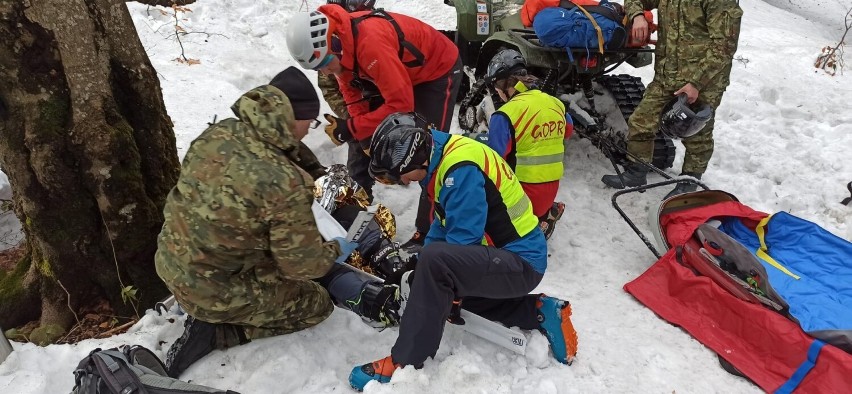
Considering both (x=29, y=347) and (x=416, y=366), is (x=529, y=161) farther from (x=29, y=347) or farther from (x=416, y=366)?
(x=29, y=347)

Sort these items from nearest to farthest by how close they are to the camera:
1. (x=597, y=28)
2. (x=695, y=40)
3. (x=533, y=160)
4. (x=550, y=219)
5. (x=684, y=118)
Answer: (x=533, y=160)
(x=550, y=219)
(x=684, y=118)
(x=695, y=40)
(x=597, y=28)

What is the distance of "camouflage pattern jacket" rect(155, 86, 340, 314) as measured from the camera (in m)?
2.37

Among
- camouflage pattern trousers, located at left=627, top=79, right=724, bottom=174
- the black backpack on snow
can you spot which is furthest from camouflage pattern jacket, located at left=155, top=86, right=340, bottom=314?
camouflage pattern trousers, located at left=627, top=79, right=724, bottom=174

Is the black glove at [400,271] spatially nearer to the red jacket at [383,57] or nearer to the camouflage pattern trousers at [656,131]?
the red jacket at [383,57]

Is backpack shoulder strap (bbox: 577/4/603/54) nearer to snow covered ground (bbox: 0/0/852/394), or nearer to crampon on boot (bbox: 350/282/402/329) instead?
snow covered ground (bbox: 0/0/852/394)

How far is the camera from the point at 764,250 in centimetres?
414

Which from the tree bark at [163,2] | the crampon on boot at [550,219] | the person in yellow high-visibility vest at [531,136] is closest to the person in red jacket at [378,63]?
the person in yellow high-visibility vest at [531,136]

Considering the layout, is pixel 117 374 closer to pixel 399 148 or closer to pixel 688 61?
pixel 399 148

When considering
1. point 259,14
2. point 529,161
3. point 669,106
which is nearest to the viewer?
point 529,161

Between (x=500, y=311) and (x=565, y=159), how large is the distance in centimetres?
312

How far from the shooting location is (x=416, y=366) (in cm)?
277

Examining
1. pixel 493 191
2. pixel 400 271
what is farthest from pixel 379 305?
pixel 493 191

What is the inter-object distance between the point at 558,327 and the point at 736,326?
132cm

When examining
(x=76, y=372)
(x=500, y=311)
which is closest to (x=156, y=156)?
(x=76, y=372)
